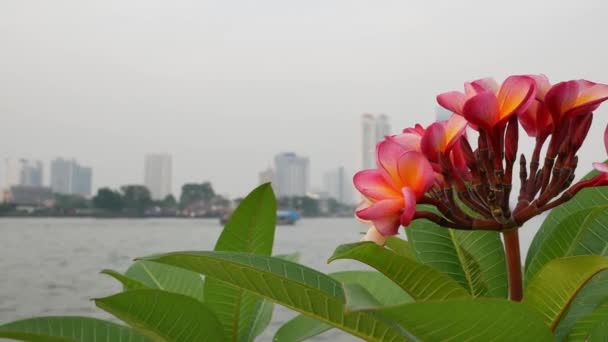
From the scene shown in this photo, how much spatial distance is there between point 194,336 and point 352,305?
0.30 m

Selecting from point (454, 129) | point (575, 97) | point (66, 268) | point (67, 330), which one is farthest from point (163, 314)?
point (66, 268)

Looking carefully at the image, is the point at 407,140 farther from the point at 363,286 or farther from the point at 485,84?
the point at 363,286

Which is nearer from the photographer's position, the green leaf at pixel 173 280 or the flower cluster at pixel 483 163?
the flower cluster at pixel 483 163

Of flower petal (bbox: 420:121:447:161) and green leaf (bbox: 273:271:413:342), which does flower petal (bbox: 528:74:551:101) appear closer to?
flower petal (bbox: 420:121:447:161)

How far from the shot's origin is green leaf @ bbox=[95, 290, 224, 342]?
1.67 ft

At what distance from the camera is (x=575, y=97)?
482 millimetres

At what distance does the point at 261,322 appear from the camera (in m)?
0.67

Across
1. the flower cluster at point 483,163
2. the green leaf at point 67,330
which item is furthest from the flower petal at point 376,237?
the green leaf at point 67,330

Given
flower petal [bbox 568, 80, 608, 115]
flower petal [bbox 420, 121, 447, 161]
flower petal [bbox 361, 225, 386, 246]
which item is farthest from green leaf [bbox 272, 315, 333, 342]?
flower petal [bbox 568, 80, 608, 115]

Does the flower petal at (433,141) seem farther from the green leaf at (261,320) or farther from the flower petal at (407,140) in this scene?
the green leaf at (261,320)

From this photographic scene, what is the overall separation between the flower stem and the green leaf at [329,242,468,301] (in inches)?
1.7

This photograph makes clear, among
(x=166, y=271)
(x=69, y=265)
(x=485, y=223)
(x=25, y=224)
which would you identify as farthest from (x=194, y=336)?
(x=25, y=224)

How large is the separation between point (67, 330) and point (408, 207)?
13.5 inches

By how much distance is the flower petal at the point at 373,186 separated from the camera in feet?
1.55
